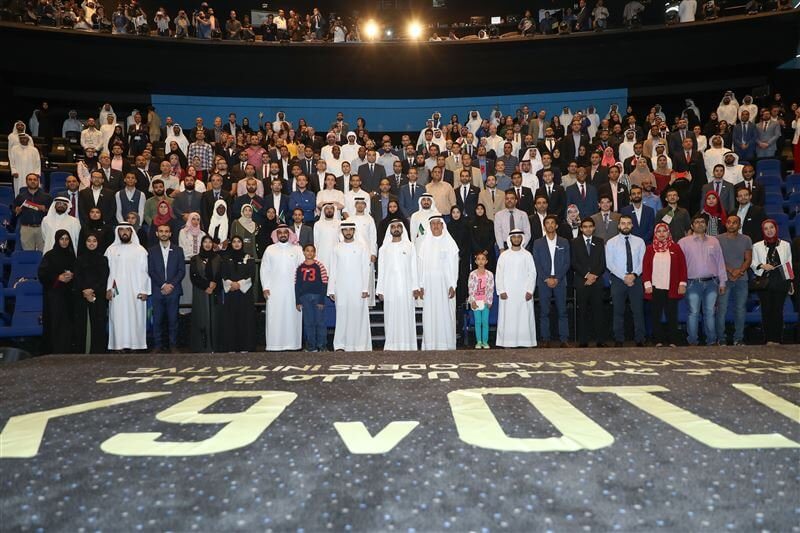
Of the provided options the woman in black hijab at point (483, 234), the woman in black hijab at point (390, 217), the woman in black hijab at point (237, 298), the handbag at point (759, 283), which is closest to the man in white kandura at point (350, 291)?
the woman in black hijab at point (390, 217)

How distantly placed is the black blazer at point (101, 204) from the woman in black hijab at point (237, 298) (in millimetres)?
2519

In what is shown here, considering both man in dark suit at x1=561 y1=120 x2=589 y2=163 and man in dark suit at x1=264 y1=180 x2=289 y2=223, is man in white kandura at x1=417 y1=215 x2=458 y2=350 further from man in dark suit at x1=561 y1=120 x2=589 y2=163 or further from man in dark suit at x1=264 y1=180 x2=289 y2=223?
man in dark suit at x1=561 y1=120 x2=589 y2=163

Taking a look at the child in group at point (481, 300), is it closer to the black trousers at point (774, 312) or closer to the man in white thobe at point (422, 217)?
the man in white thobe at point (422, 217)

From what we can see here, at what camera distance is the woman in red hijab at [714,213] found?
327 inches

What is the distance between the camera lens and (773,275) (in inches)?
296

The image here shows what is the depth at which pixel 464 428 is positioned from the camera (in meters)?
2.11

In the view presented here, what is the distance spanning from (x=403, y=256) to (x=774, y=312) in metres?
5.05

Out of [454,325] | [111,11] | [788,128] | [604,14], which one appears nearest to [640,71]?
[604,14]

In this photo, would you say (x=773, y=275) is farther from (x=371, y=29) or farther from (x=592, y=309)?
(x=371, y=29)

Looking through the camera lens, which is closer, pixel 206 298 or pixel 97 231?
pixel 206 298

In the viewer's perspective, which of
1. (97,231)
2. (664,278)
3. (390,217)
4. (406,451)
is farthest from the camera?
(390,217)

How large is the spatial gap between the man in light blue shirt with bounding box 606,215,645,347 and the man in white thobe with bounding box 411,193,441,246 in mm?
2636

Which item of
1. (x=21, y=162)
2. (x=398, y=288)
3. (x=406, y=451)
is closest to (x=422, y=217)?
(x=398, y=288)

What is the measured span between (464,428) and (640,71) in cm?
1801
